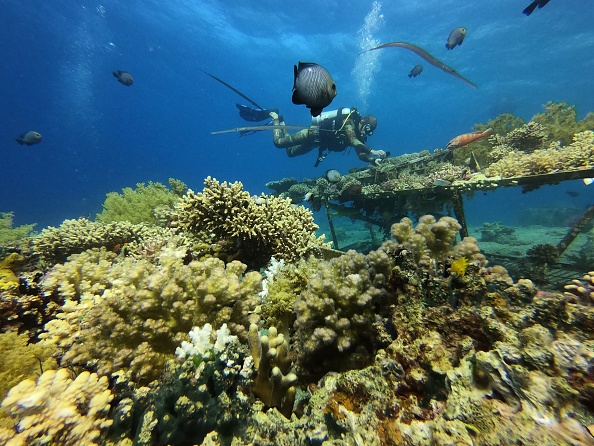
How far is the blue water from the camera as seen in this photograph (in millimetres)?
40375

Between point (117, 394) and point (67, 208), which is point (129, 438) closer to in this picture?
point (117, 394)

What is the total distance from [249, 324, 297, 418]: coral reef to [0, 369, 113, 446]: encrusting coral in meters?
0.94

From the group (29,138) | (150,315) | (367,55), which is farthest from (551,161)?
(367,55)

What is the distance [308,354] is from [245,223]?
214 centimetres

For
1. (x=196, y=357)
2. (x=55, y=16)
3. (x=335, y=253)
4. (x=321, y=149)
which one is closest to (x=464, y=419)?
(x=196, y=357)

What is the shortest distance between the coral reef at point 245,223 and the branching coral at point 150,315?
3.31 feet

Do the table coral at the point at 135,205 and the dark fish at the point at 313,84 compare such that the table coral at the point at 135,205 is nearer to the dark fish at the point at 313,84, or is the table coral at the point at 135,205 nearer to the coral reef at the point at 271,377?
the dark fish at the point at 313,84

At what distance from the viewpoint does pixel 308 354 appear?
2057mm

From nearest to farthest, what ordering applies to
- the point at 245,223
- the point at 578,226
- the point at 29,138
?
the point at 245,223 → the point at 578,226 → the point at 29,138

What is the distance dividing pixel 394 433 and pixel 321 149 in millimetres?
13560

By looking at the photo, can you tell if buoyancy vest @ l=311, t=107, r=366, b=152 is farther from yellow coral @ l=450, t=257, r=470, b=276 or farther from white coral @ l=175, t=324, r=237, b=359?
white coral @ l=175, t=324, r=237, b=359

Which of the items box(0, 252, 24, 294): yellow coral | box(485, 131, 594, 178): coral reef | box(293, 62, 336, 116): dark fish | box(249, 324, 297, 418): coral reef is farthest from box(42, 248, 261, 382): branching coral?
box(485, 131, 594, 178): coral reef

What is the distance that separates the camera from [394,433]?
1283 mm

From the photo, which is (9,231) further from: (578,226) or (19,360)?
(578,226)
